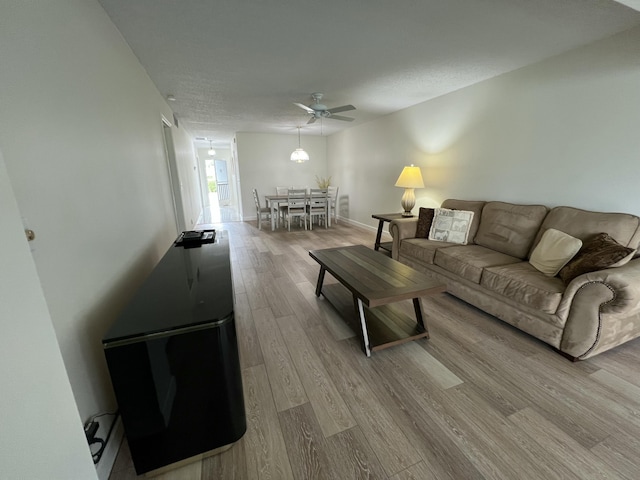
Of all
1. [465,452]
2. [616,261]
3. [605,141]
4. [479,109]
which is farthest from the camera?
[479,109]

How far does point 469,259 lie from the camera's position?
2.49 m

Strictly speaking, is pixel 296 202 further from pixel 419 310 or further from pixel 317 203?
pixel 419 310

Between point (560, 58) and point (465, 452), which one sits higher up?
point (560, 58)

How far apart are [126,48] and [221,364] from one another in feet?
8.74

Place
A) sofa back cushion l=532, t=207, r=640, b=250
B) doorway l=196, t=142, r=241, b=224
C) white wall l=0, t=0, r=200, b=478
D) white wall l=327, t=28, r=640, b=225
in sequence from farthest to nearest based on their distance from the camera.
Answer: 1. doorway l=196, t=142, r=241, b=224
2. white wall l=327, t=28, r=640, b=225
3. sofa back cushion l=532, t=207, r=640, b=250
4. white wall l=0, t=0, r=200, b=478

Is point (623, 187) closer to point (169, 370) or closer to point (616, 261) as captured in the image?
point (616, 261)

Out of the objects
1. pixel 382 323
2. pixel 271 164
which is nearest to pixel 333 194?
pixel 271 164

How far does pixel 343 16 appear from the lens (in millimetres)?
1846

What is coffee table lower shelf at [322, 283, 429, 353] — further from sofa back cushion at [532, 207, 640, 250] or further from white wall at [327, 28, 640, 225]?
white wall at [327, 28, 640, 225]

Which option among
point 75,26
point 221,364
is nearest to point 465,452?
point 221,364

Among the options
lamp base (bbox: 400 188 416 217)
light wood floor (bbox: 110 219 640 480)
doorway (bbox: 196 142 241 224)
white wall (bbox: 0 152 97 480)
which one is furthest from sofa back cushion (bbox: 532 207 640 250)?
doorway (bbox: 196 142 241 224)

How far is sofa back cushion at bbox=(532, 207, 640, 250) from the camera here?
200 cm

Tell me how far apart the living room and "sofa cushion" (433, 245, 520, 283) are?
2.65 ft

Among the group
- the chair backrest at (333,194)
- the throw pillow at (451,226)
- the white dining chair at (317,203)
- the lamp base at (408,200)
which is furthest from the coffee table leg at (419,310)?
Answer: the chair backrest at (333,194)
